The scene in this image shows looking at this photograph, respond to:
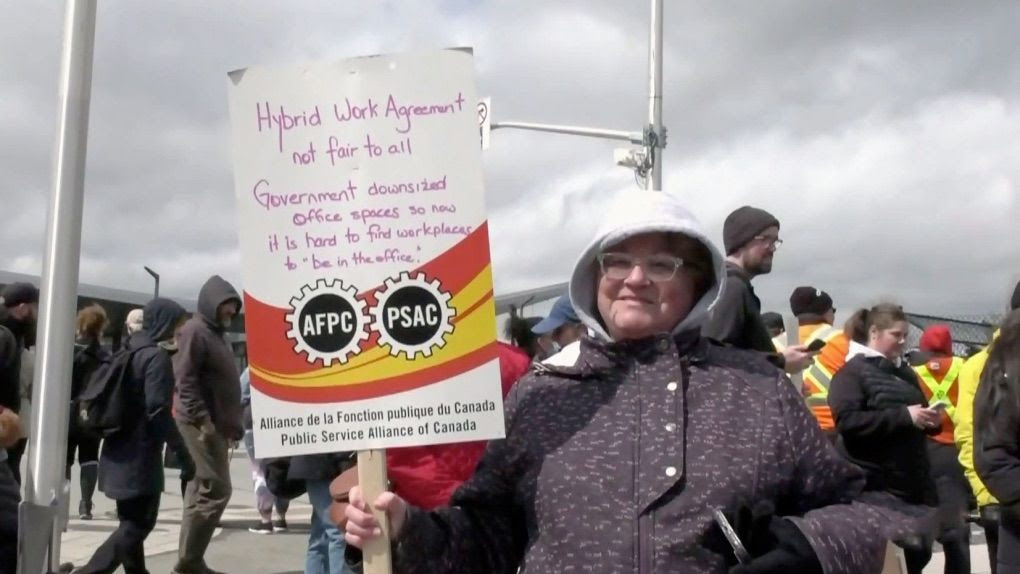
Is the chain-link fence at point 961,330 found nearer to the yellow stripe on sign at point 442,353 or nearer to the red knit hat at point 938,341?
the red knit hat at point 938,341

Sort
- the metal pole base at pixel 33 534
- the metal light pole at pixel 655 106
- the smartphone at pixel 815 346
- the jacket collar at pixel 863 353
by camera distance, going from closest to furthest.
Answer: the metal pole base at pixel 33 534 → the smartphone at pixel 815 346 → the jacket collar at pixel 863 353 → the metal light pole at pixel 655 106

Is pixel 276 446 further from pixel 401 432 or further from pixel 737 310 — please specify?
pixel 737 310

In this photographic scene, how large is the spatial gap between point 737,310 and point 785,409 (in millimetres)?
2229

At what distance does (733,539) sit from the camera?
2236 millimetres

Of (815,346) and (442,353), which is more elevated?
(815,346)

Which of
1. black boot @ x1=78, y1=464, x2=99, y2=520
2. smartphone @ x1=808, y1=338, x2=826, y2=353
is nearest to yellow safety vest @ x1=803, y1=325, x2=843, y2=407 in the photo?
smartphone @ x1=808, y1=338, x2=826, y2=353

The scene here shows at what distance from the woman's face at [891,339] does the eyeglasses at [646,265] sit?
15.3 ft

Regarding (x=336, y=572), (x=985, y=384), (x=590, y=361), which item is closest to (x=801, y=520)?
(x=590, y=361)

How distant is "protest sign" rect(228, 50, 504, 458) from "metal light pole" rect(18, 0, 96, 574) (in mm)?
1528

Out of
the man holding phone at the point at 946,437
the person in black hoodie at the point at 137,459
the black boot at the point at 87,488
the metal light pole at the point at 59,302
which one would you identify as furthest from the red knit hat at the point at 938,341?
the black boot at the point at 87,488

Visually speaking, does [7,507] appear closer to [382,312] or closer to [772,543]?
[382,312]

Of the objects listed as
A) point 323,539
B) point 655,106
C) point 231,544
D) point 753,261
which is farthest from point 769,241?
point 655,106

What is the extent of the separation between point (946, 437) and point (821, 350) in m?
1.43

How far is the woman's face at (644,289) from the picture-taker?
2525 millimetres
